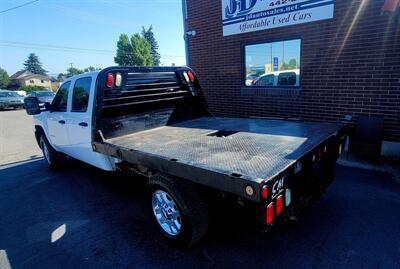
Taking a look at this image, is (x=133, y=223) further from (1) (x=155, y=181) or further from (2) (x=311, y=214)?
(2) (x=311, y=214)

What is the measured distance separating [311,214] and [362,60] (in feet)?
11.5

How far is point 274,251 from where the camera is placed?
2.66 meters

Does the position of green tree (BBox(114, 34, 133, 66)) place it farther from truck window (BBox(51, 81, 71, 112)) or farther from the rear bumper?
the rear bumper

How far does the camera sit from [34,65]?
318ft

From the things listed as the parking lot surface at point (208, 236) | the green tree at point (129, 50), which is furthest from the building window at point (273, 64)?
the green tree at point (129, 50)

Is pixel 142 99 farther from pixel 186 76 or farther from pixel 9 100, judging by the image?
pixel 9 100

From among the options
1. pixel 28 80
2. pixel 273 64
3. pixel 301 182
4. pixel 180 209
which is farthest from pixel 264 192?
pixel 28 80

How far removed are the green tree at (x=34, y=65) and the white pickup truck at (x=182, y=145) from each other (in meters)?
111

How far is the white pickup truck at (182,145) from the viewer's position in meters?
2.13

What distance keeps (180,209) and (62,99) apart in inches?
135

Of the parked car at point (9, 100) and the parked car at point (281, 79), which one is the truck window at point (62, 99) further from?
the parked car at point (9, 100)

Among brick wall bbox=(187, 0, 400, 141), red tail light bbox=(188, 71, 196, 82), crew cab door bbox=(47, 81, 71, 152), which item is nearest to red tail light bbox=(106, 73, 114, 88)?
crew cab door bbox=(47, 81, 71, 152)

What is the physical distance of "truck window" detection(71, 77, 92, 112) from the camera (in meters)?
3.86

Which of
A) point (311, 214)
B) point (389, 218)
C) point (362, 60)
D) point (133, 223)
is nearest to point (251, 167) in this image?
point (311, 214)
